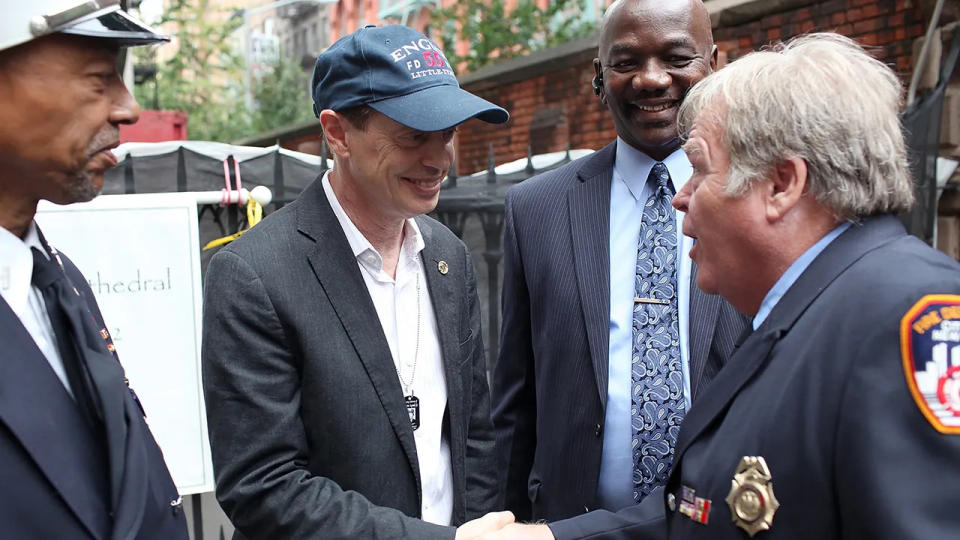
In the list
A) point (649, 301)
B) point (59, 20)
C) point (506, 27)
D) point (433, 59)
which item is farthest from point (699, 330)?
point (506, 27)

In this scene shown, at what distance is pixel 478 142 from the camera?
10.5m

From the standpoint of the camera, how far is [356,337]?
1.99m

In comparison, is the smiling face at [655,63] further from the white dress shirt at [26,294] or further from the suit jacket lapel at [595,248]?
the white dress shirt at [26,294]

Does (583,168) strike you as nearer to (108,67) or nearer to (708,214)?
(708,214)

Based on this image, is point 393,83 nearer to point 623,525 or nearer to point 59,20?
point 59,20

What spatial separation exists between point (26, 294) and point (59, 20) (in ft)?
1.40

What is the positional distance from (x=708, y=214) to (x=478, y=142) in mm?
9064

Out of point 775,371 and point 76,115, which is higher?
point 76,115

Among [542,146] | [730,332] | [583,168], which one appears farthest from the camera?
[542,146]

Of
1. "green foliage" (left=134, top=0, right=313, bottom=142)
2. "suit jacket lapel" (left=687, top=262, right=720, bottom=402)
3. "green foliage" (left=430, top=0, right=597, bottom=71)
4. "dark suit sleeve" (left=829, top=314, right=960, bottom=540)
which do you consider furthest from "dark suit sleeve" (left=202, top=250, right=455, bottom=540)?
"green foliage" (left=134, top=0, right=313, bottom=142)

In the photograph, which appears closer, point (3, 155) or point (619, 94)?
point (3, 155)

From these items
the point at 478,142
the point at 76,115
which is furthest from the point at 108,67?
the point at 478,142

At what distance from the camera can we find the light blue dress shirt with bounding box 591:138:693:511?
2.21m

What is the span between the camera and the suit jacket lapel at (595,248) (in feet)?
7.32
